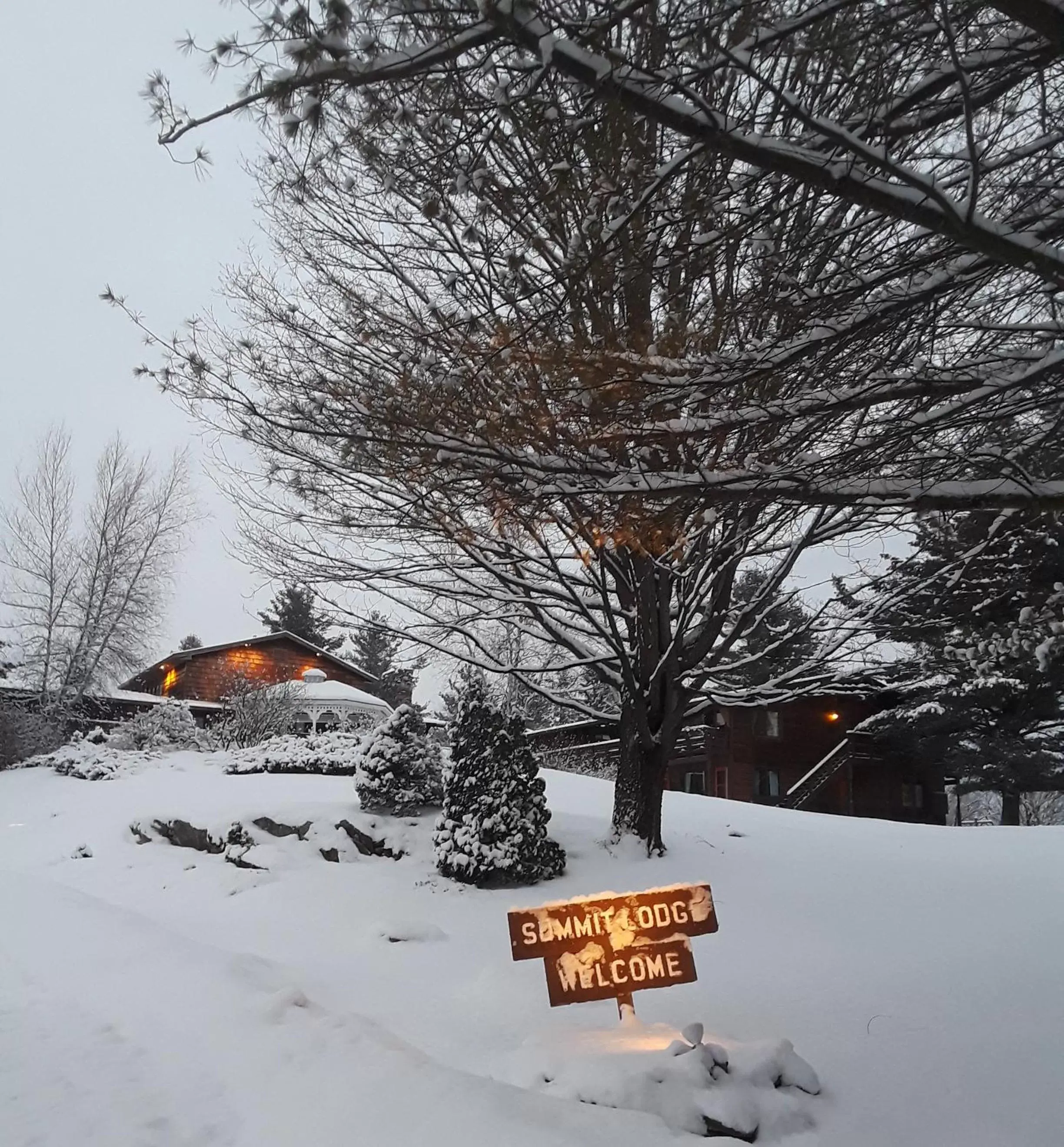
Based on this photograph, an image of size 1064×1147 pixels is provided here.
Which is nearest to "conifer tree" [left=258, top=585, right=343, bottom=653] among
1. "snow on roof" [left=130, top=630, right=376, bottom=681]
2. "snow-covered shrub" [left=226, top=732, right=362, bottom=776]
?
"snow on roof" [left=130, top=630, right=376, bottom=681]

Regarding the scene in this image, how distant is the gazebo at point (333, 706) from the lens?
27.2 m

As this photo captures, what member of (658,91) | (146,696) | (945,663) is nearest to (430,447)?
(658,91)

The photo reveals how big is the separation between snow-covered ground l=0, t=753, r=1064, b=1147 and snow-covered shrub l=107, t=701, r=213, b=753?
701 centimetres

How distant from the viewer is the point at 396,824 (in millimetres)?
9961

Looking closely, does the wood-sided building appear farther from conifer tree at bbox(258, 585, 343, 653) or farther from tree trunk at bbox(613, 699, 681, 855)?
tree trunk at bbox(613, 699, 681, 855)

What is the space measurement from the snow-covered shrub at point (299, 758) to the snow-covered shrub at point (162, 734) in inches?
90.8

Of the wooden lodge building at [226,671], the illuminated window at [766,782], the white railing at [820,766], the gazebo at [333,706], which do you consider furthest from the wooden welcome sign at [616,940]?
the wooden lodge building at [226,671]

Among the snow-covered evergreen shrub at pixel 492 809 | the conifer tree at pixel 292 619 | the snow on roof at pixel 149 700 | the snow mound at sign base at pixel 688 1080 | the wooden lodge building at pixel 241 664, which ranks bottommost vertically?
the snow mound at sign base at pixel 688 1080

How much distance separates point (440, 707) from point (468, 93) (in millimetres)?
51321

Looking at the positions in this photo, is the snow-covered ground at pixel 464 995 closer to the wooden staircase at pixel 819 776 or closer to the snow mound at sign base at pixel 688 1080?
the snow mound at sign base at pixel 688 1080

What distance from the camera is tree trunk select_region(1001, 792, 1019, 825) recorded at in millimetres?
20766

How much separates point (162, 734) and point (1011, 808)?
19.8 m

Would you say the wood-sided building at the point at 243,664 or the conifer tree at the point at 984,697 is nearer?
the conifer tree at the point at 984,697

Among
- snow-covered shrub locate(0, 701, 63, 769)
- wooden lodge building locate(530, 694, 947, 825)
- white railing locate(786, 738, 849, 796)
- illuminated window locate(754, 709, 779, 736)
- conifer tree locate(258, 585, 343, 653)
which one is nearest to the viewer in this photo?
snow-covered shrub locate(0, 701, 63, 769)
